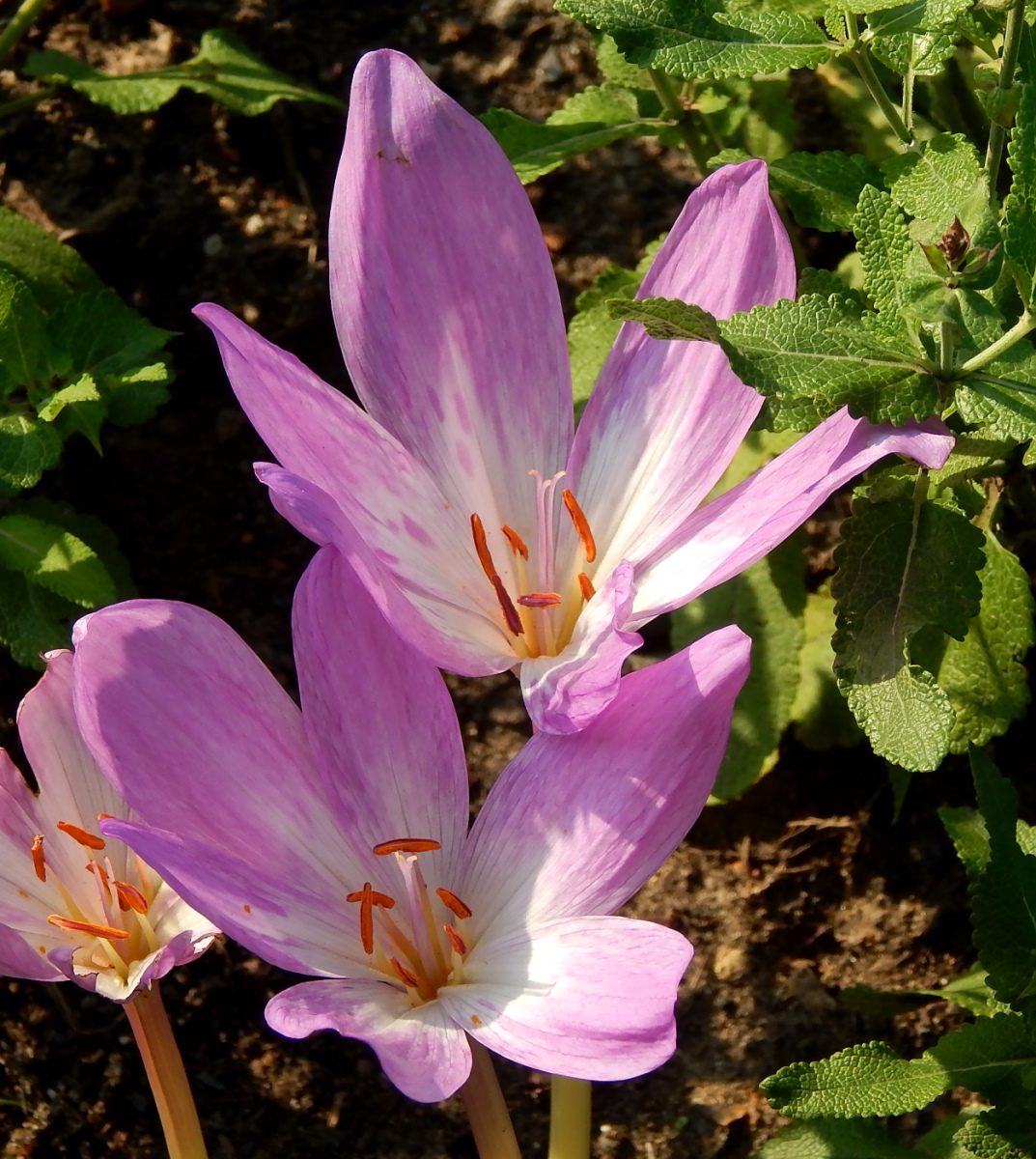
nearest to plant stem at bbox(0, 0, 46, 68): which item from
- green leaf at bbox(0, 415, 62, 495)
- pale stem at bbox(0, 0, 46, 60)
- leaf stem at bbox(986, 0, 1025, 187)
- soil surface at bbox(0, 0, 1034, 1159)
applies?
pale stem at bbox(0, 0, 46, 60)

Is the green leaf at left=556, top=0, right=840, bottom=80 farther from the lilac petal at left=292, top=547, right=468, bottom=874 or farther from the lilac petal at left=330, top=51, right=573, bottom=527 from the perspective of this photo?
the lilac petal at left=292, top=547, right=468, bottom=874

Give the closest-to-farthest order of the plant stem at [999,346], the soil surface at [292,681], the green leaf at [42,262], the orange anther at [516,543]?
the plant stem at [999,346] < the orange anther at [516,543] < the soil surface at [292,681] < the green leaf at [42,262]

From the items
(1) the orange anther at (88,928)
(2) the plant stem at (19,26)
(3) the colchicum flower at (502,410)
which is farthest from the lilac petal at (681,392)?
(2) the plant stem at (19,26)

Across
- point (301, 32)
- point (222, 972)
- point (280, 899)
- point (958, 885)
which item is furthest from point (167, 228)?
point (958, 885)

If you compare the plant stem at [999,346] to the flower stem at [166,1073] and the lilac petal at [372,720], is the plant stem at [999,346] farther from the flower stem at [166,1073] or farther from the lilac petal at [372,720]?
the flower stem at [166,1073]

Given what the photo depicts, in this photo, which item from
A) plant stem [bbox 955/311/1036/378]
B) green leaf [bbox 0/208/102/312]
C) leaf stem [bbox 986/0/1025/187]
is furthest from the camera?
green leaf [bbox 0/208/102/312]

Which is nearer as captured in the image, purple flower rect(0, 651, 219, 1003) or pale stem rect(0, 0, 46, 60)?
purple flower rect(0, 651, 219, 1003)
